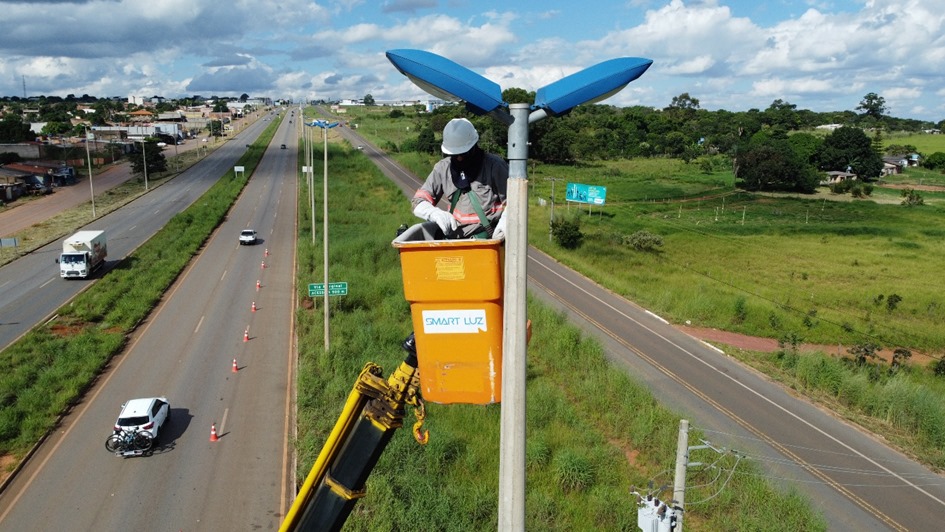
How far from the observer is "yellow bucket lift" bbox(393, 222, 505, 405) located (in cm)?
442

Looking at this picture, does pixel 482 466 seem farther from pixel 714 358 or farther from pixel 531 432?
pixel 714 358

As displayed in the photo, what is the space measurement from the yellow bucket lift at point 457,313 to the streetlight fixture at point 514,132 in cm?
Answer: 46

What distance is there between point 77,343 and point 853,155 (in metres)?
111

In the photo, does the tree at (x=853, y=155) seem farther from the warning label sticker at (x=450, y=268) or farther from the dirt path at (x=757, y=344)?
the warning label sticker at (x=450, y=268)

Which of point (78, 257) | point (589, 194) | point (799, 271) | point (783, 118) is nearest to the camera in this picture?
point (78, 257)

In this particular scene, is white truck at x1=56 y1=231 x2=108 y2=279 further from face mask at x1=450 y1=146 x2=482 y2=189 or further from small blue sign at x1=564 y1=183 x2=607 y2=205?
face mask at x1=450 y1=146 x2=482 y2=189

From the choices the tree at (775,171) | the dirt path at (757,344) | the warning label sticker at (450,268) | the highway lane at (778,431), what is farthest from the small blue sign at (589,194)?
the warning label sticker at (450,268)

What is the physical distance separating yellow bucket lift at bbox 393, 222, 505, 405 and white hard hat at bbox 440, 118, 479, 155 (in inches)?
30.3

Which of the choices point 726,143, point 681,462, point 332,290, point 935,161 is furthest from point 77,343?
point 935,161

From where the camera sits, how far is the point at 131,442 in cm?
1761

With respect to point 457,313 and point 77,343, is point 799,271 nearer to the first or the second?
point 77,343

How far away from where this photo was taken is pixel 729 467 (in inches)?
672

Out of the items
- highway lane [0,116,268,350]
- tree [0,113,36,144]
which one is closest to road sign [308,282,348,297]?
highway lane [0,116,268,350]

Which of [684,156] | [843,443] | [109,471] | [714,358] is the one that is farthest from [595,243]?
[684,156]
